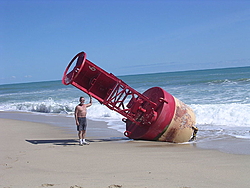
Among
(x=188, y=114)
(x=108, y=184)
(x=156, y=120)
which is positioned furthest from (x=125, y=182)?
(x=188, y=114)

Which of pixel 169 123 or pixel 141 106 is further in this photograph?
pixel 141 106

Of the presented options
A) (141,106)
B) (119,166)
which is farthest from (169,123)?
(119,166)

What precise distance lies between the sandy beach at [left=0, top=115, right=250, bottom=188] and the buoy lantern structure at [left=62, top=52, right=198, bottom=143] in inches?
13.9

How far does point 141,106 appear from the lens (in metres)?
8.55

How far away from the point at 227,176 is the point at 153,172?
1.13 meters

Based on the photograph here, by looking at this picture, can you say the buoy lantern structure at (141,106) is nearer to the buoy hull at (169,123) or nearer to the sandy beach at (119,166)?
the buoy hull at (169,123)

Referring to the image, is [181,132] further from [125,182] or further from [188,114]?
[125,182]

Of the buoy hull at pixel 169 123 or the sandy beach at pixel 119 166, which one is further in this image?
the buoy hull at pixel 169 123

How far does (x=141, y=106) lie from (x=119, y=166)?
3165 mm

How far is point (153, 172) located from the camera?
5094 millimetres

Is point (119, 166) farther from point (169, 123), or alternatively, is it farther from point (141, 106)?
point (141, 106)

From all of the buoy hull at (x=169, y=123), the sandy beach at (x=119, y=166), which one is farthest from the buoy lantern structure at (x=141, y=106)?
the sandy beach at (x=119, y=166)

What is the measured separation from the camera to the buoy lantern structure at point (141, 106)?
800 cm

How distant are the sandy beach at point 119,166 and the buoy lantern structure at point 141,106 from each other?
0.35 m
